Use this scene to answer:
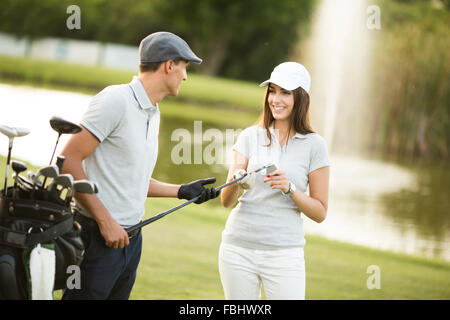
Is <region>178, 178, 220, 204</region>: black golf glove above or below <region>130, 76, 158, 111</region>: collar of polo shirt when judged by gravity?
below

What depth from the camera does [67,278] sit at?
228 cm

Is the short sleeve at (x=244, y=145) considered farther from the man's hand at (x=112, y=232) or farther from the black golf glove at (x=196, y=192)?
the man's hand at (x=112, y=232)

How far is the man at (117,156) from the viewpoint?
2.40 meters

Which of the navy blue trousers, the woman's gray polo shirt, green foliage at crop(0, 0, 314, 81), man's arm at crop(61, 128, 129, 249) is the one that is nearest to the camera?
man's arm at crop(61, 128, 129, 249)

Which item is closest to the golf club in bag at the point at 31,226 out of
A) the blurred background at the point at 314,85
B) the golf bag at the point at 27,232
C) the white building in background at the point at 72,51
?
the golf bag at the point at 27,232

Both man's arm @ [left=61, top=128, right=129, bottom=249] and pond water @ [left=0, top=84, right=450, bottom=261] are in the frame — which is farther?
pond water @ [left=0, top=84, right=450, bottom=261]

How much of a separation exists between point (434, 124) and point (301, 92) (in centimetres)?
1419

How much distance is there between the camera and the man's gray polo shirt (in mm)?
2412

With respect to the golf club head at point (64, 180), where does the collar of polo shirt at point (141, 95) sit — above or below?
above

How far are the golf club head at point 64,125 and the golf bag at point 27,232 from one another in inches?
9.0

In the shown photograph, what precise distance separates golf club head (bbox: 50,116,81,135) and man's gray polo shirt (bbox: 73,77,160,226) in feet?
0.43

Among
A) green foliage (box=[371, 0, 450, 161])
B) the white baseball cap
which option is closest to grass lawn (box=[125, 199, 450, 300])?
the white baseball cap

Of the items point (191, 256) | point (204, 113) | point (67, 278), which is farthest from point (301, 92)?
point (204, 113)

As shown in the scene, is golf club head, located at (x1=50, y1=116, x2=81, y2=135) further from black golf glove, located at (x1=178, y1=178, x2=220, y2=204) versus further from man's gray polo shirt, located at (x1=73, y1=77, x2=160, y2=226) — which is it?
black golf glove, located at (x1=178, y1=178, x2=220, y2=204)
